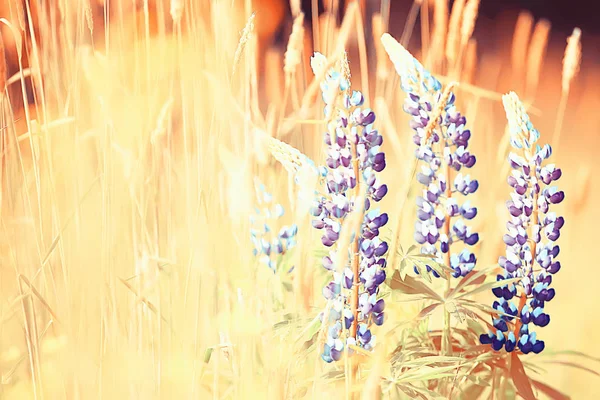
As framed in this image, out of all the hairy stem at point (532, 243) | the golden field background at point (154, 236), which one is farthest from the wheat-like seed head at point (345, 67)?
the hairy stem at point (532, 243)

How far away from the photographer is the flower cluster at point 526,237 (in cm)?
67

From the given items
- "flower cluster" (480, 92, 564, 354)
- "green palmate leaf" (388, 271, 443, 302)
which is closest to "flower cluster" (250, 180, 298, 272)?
"green palmate leaf" (388, 271, 443, 302)

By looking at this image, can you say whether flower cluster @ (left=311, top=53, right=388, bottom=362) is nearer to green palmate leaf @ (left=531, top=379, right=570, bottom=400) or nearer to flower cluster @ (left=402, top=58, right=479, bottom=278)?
flower cluster @ (left=402, top=58, right=479, bottom=278)

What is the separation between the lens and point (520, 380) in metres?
0.69

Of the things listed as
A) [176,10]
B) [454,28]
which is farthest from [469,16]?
[176,10]

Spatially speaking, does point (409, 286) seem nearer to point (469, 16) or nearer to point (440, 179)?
point (440, 179)

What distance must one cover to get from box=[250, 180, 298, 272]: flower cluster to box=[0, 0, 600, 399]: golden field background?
0.03m

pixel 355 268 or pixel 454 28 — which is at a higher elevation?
pixel 454 28

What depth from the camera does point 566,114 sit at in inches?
71.1

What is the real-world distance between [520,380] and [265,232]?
326 mm

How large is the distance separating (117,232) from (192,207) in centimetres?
12

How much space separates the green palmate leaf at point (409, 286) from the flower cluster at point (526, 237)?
3.0 inches

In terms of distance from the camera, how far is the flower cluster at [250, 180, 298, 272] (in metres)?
0.70

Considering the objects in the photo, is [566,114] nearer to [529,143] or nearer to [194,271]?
[529,143]
